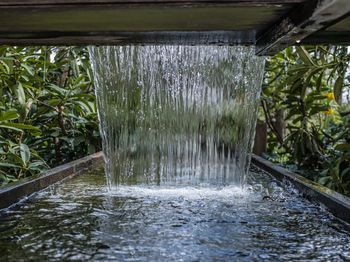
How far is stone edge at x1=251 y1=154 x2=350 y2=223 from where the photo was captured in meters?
1.56

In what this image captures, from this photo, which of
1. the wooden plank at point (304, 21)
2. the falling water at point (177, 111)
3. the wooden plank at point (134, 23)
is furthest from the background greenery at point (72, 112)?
the wooden plank at point (304, 21)

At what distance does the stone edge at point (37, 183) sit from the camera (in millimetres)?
1744

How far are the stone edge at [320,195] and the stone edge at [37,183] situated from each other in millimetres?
1481

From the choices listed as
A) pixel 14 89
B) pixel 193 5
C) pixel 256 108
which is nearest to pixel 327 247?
pixel 193 5

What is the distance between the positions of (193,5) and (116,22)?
368 millimetres

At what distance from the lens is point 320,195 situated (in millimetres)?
1784

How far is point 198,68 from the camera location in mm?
2852

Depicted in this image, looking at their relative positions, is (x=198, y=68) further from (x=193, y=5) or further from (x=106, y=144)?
(x=193, y=5)

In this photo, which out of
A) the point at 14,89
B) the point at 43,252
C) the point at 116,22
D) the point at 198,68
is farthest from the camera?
the point at 14,89

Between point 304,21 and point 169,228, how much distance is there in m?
0.92

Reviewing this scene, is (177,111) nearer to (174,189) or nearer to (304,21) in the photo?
(174,189)

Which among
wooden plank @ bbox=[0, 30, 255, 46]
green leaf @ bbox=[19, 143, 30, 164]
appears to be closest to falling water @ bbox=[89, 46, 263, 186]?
green leaf @ bbox=[19, 143, 30, 164]

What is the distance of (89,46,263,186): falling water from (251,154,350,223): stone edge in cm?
44

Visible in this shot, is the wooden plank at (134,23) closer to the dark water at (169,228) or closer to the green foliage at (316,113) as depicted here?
the dark water at (169,228)
